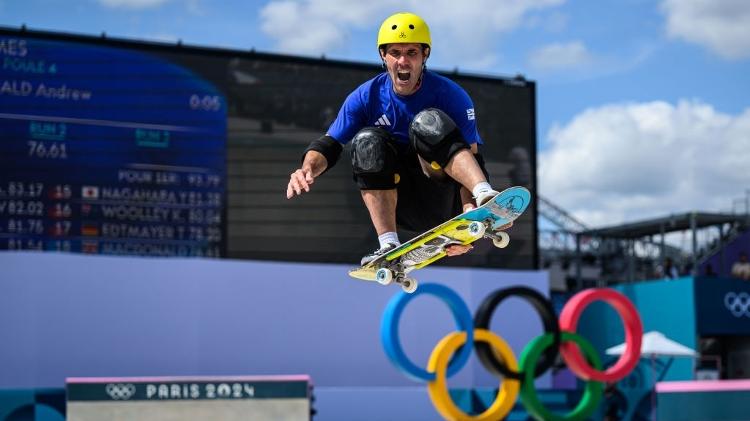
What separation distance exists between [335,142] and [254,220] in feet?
46.7

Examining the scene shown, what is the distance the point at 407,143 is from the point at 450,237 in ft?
2.61

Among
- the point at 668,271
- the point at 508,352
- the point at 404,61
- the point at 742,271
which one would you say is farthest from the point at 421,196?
the point at 742,271

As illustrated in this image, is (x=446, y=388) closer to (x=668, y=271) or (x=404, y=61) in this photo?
(x=668, y=271)

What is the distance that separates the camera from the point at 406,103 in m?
7.64

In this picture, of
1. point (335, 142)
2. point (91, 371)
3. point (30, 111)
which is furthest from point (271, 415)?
point (335, 142)

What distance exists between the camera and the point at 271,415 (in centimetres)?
1812

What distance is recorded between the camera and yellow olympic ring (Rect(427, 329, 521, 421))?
20.9 meters

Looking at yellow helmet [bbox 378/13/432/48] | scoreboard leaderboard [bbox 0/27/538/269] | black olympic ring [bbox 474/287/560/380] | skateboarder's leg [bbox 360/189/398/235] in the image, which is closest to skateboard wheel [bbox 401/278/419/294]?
skateboarder's leg [bbox 360/189/398/235]

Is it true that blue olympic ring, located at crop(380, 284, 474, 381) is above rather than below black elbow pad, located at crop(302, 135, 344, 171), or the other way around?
below

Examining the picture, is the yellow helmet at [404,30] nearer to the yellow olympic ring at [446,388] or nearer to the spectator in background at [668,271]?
the yellow olympic ring at [446,388]

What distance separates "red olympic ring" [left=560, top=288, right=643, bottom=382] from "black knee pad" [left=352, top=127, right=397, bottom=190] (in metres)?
15.7

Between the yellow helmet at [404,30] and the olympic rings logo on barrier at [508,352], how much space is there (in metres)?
13.2

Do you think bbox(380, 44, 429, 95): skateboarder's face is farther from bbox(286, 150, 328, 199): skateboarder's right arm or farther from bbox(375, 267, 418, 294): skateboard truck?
bbox(375, 267, 418, 294): skateboard truck

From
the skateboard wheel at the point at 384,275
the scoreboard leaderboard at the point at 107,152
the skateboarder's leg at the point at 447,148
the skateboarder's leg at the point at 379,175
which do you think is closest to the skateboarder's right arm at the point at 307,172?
the skateboarder's leg at the point at 379,175
